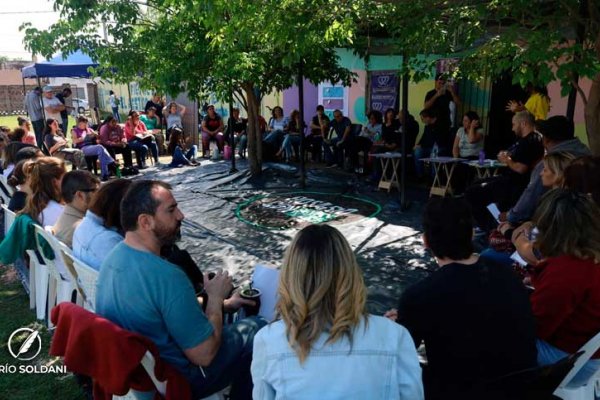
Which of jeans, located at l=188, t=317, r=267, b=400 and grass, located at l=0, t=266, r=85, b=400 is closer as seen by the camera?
jeans, located at l=188, t=317, r=267, b=400

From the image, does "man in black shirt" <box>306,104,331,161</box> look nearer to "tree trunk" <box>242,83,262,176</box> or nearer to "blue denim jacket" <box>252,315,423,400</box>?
"tree trunk" <box>242,83,262,176</box>

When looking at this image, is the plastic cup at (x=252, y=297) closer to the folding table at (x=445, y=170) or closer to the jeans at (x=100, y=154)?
the folding table at (x=445, y=170)

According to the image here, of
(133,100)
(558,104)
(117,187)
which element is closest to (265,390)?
(117,187)

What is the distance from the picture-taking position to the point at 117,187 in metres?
2.80

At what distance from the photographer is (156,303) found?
1.92m

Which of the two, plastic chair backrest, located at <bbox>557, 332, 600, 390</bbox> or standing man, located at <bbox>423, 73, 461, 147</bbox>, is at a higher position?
standing man, located at <bbox>423, 73, 461, 147</bbox>

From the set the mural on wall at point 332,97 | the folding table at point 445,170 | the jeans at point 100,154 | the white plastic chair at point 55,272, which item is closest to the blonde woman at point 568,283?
the white plastic chair at point 55,272

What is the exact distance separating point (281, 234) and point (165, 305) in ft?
12.7

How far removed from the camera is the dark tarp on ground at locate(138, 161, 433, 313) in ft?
15.0

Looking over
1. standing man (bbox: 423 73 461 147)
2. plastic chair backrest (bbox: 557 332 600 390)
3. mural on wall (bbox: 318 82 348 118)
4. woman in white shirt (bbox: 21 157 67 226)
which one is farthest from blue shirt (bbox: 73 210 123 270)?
mural on wall (bbox: 318 82 348 118)

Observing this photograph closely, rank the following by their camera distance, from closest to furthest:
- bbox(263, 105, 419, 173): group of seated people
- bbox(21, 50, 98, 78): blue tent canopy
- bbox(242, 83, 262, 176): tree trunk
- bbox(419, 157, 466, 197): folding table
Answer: bbox(419, 157, 466, 197): folding table
bbox(263, 105, 419, 173): group of seated people
bbox(242, 83, 262, 176): tree trunk
bbox(21, 50, 98, 78): blue tent canopy

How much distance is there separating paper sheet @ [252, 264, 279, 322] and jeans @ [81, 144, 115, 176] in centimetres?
804

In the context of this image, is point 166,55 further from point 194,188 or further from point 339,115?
point 339,115

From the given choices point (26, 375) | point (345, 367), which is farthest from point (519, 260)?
point (26, 375)
